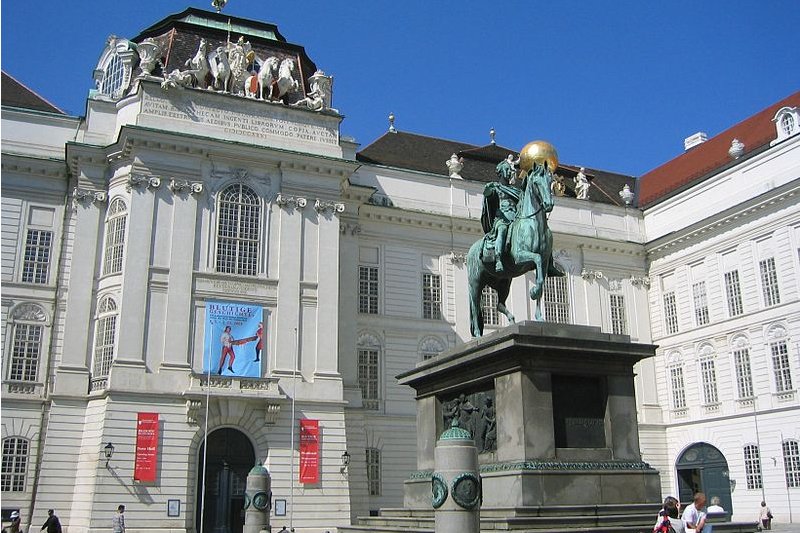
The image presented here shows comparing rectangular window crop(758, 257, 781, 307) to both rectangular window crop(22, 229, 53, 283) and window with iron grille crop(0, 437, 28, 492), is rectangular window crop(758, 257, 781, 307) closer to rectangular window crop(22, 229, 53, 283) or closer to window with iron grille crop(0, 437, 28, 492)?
rectangular window crop(22, 229, 53, 283)

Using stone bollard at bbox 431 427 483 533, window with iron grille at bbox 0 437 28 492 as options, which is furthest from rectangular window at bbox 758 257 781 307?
window with iron grille at bbox 0 437 28 492

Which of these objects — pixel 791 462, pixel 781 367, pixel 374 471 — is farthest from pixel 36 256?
pixel 791 462

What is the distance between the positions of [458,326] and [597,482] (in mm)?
23751

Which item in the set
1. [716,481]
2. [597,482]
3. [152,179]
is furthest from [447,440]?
[716,481]

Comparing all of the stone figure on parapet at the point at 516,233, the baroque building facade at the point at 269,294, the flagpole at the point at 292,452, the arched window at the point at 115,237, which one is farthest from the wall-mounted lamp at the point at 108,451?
the stone figure on parapet at the point at 516,233

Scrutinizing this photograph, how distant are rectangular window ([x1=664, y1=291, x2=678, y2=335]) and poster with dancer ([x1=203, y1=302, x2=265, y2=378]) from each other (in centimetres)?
2009

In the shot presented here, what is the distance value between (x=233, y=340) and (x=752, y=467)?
2149 cm

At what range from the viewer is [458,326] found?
36.8 m

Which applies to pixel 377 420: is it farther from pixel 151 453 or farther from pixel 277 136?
pixel 277 136

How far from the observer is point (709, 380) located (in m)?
37.0

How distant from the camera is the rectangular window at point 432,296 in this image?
36.5 meters

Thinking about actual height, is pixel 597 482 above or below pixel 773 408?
below

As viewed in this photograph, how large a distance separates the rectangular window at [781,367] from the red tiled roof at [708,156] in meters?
9.02

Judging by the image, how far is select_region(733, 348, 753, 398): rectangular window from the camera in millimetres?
34875
